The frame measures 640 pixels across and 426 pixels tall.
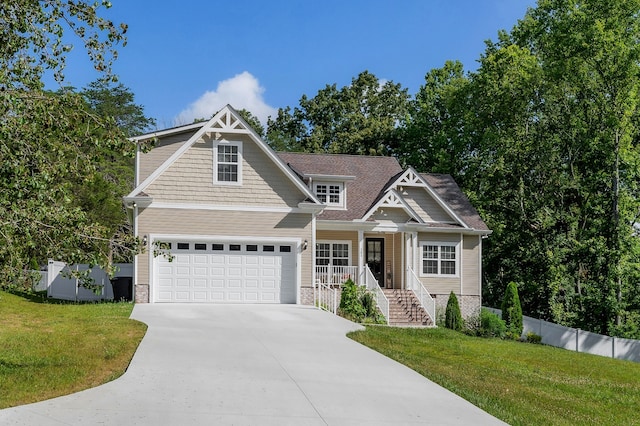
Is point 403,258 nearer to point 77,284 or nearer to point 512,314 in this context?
point 512,314

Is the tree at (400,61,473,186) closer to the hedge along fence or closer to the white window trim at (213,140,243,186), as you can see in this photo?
the hedge along fence

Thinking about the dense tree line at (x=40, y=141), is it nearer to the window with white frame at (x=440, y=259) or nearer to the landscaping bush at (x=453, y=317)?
the landscaping bush at (x=453, y=317)

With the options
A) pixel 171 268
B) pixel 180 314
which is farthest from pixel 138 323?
pixel 171 268

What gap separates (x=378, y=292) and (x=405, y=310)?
1.40m

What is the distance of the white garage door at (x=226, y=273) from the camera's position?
22.0m

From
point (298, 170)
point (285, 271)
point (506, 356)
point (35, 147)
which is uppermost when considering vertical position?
point (298, 170)

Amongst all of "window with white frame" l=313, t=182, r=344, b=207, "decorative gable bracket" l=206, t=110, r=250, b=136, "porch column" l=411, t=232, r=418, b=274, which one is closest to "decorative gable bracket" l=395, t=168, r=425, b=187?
"porch column" l=411, t=232, r=418, b=274

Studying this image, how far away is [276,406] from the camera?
8430 millimetres

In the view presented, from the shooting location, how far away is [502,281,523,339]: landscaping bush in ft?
82.1

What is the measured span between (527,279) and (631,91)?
959cm

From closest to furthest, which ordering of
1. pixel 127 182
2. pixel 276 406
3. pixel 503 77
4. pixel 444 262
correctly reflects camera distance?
pixel 276 406 < pixel 444 262 < pixel 503 77 < pixel 127 182

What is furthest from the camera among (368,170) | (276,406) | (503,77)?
(503,77)

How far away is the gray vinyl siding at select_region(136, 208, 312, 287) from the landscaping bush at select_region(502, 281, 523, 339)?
814 centimetres

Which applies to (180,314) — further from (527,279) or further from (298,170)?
(527,279)
